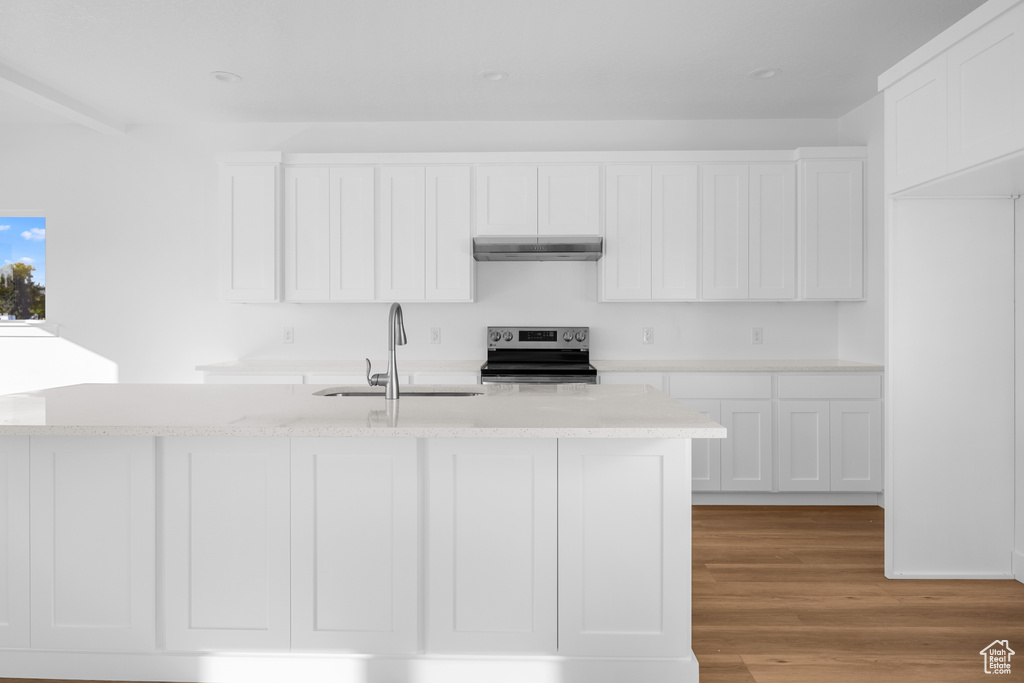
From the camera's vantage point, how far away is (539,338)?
4.67 meters

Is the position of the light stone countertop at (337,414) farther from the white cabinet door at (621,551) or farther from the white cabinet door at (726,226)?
the white cabinet door at (726,226)

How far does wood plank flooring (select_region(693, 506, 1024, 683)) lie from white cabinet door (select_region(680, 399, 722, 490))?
0.55m

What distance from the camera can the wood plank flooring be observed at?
2.13m

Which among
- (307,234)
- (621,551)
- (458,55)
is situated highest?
(458,55)

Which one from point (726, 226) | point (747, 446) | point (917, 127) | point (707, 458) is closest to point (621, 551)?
point (917, 127)

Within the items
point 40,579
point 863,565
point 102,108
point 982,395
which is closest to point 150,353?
point 102,108

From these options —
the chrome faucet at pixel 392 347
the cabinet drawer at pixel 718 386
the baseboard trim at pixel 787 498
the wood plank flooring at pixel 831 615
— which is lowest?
the wood plank flooring at pixel 831 615

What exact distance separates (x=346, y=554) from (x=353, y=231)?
2.83m

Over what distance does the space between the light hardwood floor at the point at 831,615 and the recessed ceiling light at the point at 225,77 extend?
3.17 metres

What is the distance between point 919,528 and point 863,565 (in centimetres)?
34

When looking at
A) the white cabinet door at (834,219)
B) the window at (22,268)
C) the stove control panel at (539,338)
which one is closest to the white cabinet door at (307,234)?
the stove control panel at (539,338)

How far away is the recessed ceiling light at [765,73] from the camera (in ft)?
12.2

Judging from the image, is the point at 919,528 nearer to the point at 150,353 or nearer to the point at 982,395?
the point at 982,395

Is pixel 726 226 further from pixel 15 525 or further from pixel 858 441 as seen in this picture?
pixel 15 525
